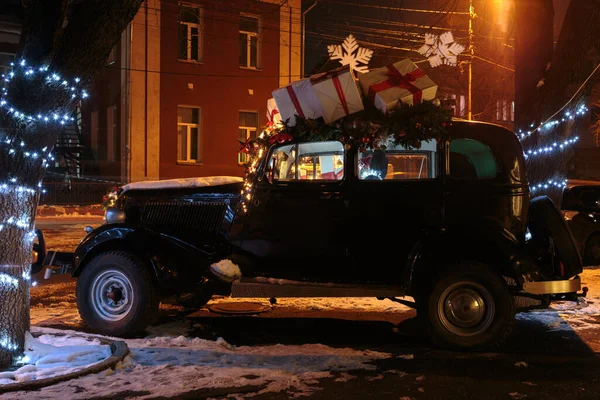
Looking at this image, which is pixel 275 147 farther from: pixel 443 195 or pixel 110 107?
pixel 110 107

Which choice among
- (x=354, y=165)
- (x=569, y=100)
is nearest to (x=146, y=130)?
(x=569, y=100)

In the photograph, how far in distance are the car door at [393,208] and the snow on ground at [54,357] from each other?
8.70 ft

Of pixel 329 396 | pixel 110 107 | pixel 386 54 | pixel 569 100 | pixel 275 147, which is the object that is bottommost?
pixel 329 396

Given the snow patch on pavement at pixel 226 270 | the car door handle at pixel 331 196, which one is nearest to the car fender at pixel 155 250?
the snow patch on pavement at pixel 226 270

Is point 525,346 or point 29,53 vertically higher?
point 29,53

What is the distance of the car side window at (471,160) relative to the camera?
6.28 meters

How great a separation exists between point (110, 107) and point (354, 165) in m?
21.5

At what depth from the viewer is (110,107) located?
25703 millimetres

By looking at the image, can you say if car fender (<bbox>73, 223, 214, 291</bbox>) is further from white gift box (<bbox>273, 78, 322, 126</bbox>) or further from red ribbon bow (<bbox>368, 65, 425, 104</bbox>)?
red ribbon bow (<bbox>368, 65, 425, 104</bbox>)

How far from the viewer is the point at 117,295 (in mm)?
6414

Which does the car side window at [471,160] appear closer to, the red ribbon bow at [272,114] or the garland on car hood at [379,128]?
the garland on car hood at [379,128]

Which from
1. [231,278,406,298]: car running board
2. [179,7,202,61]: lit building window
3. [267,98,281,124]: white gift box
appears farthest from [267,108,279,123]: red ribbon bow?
[179,7,202,61]: lit building window

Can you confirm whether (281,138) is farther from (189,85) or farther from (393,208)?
(189,85)

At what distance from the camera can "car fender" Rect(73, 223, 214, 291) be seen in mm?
6320
